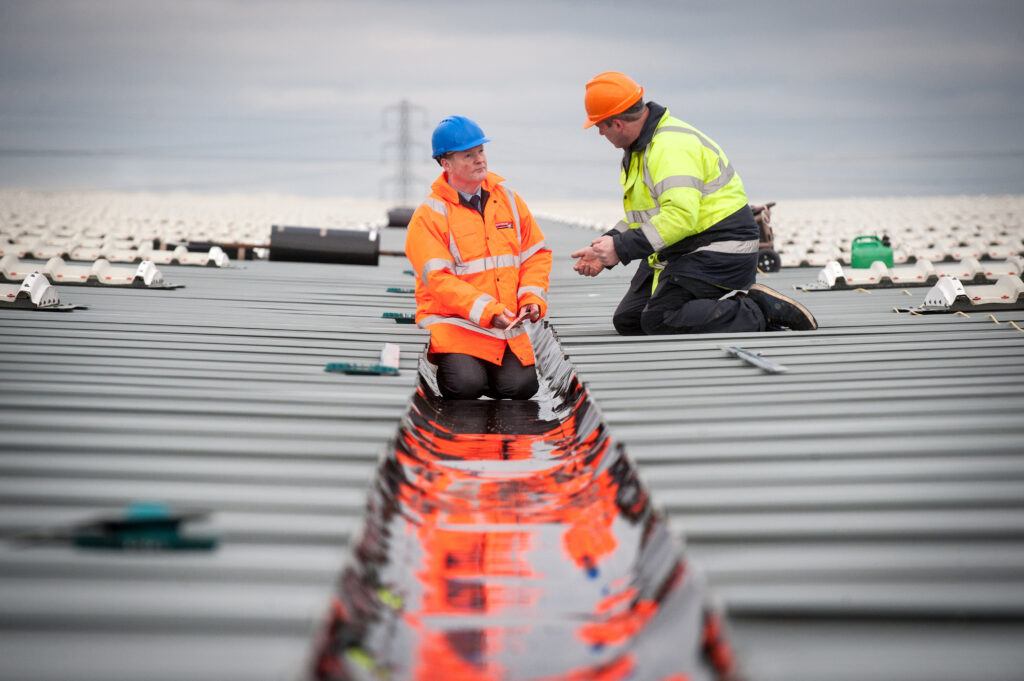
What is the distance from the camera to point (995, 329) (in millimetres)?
6555

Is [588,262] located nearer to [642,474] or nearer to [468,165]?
[468,165]

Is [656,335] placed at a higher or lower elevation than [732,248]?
lower

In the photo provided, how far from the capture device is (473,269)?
625 cm

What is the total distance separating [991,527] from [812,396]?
1739 millimetres

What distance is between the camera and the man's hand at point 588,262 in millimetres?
6836

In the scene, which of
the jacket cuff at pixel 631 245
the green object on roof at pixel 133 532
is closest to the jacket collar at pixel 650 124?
the jacket cuff at pixel 631 245

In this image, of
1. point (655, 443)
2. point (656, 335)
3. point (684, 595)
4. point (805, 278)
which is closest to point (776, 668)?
point (684, 595)

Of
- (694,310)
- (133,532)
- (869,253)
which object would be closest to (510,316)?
(694,310)

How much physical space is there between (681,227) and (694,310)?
0.69 m

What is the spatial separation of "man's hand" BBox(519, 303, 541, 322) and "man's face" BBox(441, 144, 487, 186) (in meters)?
0.86

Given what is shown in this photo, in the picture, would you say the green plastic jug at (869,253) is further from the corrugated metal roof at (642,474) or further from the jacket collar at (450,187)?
the jacket collar at (450,187)

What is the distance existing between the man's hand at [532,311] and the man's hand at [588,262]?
0.65m

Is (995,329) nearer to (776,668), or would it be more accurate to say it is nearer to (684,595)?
(684,595)

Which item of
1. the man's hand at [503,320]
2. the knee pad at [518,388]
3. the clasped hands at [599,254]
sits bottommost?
the knee pad at [518,388]
